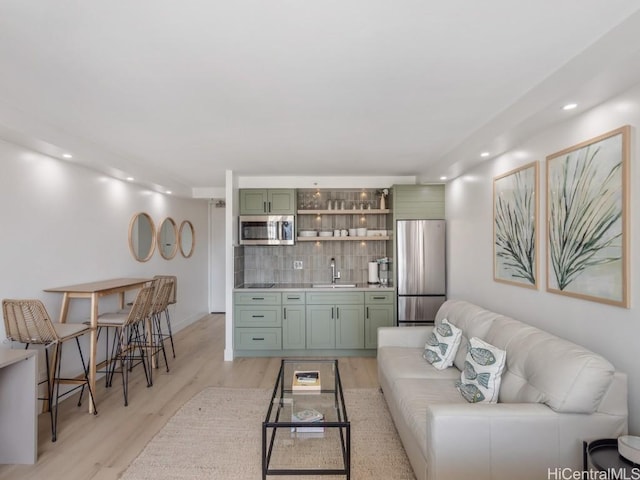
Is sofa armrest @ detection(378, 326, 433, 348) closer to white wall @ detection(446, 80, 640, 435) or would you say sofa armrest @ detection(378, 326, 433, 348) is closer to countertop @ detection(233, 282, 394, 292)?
white wall @ detection(446, 80, 640, 435)

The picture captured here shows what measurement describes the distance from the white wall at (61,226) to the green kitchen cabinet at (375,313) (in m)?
2.65

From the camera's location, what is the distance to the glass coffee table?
212 cm

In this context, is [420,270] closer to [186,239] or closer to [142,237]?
[142,237]

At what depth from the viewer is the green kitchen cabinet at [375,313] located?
4555 mm

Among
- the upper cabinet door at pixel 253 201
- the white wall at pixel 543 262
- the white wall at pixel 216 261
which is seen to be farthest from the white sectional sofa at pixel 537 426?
the white wall at pixel 216 261

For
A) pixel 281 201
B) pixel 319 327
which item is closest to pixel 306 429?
pixel 319 327

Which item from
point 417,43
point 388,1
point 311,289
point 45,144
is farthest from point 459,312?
point 45,144

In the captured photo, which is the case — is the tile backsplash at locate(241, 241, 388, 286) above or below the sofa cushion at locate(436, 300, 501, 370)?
above

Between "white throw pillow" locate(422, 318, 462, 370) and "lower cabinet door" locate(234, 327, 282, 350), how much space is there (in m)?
2.16

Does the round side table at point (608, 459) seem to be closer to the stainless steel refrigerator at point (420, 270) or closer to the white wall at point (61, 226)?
the stainless steel refrigerator at point (420, 270)

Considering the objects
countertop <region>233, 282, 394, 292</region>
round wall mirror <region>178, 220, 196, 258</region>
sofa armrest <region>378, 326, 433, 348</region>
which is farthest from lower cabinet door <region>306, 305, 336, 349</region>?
round wall mirror <region>178, 220, 196, 258</region>

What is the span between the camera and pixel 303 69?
1.94 metres

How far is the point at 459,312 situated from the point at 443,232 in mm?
1551

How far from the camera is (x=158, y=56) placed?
1798 millimetres
